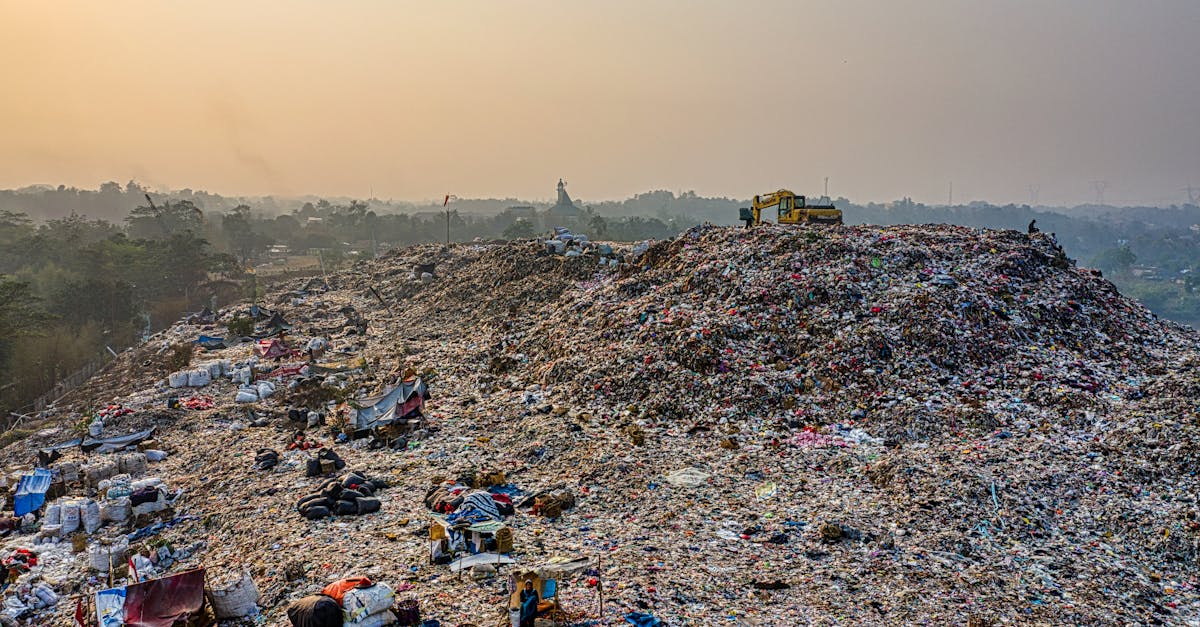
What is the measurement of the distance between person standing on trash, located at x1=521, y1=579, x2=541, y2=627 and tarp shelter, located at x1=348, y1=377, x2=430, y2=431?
6.17 metres

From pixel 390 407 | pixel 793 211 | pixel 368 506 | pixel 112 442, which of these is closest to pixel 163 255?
pixel 112 442

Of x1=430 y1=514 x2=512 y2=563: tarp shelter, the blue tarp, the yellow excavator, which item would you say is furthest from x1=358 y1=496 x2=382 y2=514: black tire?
the yellow excavator

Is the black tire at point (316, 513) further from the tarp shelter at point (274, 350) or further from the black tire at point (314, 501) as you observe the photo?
the tarp shelter at point (274, 350)

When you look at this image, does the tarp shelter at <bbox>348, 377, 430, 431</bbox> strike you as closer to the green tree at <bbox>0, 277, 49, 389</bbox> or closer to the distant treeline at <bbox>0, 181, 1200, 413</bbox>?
the distant treeline at <bbox>0, 181, 1200, 413</bbox>

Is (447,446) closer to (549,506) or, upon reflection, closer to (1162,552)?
(549,506)

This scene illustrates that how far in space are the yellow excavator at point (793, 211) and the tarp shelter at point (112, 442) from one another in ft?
42.9

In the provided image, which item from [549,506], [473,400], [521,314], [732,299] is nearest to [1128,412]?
[732,299]

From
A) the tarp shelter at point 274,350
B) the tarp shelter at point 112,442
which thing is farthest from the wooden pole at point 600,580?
the tarp shelter at point 274,350

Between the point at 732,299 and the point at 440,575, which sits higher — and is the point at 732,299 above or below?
above

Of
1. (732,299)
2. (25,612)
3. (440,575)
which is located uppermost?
(732,299)

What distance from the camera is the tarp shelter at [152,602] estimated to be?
5.70 metres

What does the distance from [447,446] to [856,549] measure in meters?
5.99

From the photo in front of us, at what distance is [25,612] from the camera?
6758mm

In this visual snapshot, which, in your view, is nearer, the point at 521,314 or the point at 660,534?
the point at 660,534
